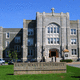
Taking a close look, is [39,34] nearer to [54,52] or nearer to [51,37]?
[51,37]

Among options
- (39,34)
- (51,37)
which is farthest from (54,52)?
(39,34)

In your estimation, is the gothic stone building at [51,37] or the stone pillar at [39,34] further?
the gothic stone building at [51,37]

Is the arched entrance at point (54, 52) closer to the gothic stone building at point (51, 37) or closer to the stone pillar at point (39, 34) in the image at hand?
the gothic stone building at point (51, 37)

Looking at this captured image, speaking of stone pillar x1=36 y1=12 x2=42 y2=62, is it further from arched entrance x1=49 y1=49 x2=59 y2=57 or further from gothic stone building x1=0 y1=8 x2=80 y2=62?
arched entrance x1=49 y1=49 x2=59 y2=57

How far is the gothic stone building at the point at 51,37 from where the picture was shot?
48406mm

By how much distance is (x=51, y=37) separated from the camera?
49125 millimetres

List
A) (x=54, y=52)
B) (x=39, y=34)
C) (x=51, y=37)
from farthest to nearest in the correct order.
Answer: (x=54, y=52), (x=51, y=37), (x=39, y=34)

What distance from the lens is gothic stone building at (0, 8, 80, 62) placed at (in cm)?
4841

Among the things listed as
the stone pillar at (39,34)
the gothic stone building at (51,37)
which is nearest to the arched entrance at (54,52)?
the gothic stone building at (51,37)

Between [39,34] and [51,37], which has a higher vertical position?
[39,34]

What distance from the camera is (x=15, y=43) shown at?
58938 millimetres

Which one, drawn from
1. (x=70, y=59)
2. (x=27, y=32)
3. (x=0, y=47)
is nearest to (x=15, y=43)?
(x=0, y=47)

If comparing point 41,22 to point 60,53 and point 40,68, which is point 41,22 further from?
point 40,68

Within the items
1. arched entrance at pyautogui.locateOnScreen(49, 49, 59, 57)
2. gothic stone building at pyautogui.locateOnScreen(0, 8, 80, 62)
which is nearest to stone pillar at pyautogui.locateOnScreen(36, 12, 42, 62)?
gothic stone building at pyautogui.locateOnScreen(0, 8, 80, 62)
